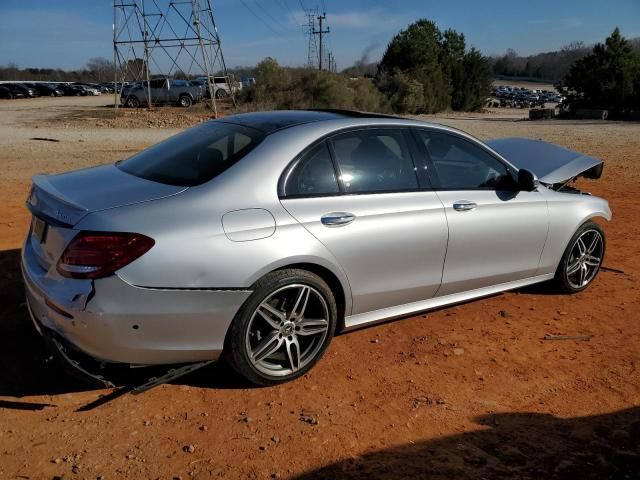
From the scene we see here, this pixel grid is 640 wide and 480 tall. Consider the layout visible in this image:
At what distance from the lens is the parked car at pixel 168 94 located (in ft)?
119

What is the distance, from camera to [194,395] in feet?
11.1

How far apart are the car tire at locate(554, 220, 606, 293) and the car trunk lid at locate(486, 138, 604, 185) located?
1.58 feet

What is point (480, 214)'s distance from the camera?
429cm

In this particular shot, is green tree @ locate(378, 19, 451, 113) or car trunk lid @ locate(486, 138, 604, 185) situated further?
green tree @ locate(378, 19, 451, 113)

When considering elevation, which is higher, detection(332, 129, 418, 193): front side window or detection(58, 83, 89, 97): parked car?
detection(332, 129, 418, 193): front side window

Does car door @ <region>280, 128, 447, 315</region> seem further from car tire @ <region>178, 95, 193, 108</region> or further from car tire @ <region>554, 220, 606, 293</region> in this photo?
car tire @ <region>178, 95, 193, 108</region>

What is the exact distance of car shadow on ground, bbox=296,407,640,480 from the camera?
108 inches

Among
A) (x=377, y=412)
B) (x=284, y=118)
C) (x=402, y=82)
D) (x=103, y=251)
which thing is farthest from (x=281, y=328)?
(x=402, y=82)

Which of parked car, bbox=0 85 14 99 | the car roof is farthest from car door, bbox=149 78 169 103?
the car roof

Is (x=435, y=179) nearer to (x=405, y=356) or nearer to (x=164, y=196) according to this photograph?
(x=405, y=356)

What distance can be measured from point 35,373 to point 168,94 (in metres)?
35.3

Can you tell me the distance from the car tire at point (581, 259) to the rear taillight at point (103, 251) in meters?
3.77

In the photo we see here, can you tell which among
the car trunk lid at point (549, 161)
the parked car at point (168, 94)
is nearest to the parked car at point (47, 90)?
the parked car at point (168, 94)

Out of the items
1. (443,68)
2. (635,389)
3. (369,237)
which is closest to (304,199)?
(369,237)
